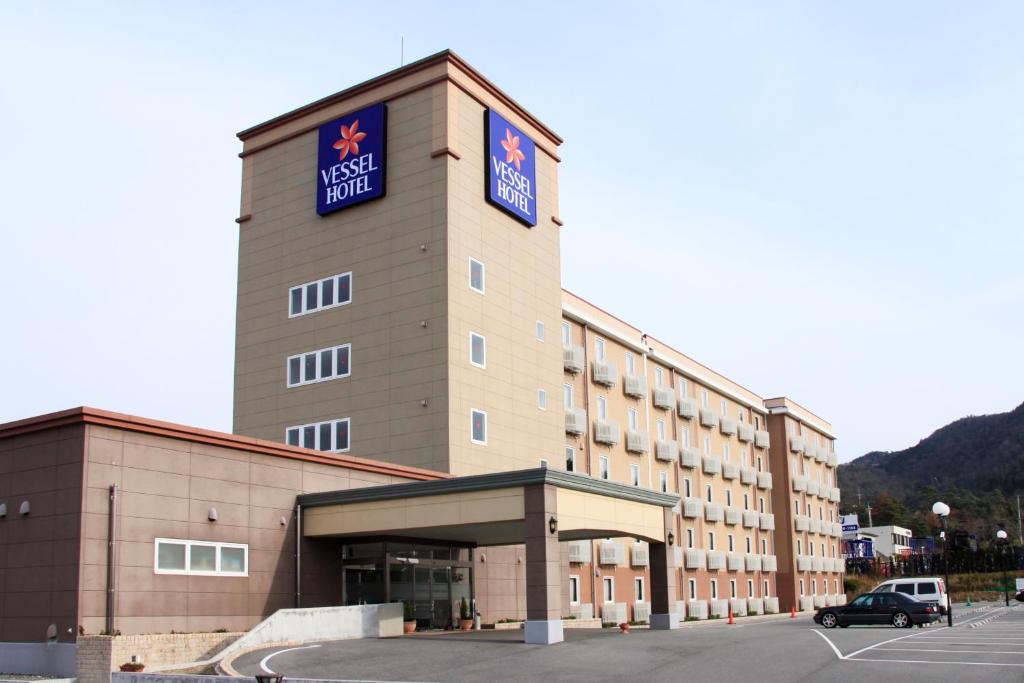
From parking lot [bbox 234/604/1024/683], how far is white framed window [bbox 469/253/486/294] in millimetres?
16730

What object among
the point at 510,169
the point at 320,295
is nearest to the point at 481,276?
the point at 510,169

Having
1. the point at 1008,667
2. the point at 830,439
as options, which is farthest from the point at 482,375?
the point at 830,439

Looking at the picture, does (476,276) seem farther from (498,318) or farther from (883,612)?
(883,612)

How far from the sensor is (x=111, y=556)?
1064 inches

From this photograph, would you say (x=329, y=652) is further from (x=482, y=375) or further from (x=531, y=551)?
(x=482, y=375)

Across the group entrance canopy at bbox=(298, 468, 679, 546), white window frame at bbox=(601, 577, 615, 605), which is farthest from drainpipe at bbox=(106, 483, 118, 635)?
white window frame at bbox=(601, 577, 615, 605)

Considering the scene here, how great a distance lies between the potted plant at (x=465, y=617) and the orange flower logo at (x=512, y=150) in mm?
20205

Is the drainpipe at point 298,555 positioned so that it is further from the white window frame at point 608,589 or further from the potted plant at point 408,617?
the white window frame at point 608,589

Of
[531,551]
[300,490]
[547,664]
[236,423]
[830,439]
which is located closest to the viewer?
[547,664]

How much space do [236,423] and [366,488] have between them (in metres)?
16.2

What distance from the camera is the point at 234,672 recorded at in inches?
903

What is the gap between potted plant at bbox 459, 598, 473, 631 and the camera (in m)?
37.3

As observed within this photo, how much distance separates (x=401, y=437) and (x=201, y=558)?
12.8m

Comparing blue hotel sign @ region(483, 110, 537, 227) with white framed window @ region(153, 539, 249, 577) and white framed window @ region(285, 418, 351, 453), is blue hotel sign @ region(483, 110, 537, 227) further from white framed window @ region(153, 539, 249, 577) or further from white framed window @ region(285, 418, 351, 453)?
white framed window @ region(153, 539, 249, 577)
